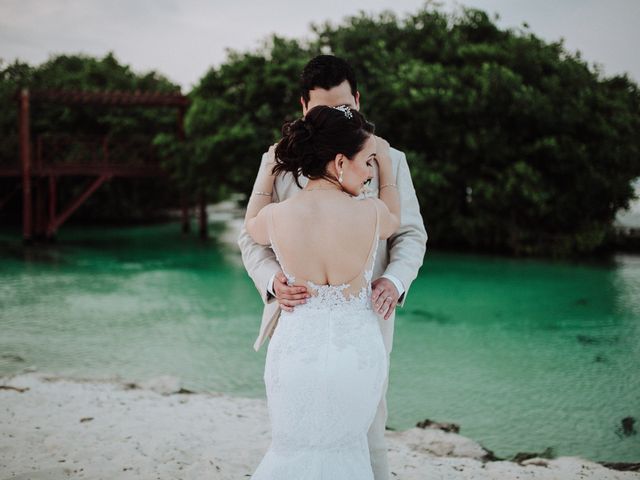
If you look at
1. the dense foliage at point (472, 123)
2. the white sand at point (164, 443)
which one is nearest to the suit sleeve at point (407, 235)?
the white sand at point (164, 443)

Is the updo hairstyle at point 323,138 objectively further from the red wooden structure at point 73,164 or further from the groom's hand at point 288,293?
the red wooden structure at point 73,164

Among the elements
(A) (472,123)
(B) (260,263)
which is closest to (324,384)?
(B) (260,263)

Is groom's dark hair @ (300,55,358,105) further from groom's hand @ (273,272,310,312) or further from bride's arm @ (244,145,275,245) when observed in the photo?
groom's hand @ (273,272,310,312)

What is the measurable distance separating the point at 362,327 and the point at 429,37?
14.9 m

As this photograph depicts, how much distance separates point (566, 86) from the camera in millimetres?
13773

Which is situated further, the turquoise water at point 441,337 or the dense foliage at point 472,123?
the dense foliage at point 472,123

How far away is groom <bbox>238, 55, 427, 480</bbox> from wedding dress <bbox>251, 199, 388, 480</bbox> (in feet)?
0.61

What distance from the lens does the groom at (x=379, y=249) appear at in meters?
2.28

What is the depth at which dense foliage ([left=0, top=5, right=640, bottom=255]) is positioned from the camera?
13281 mm

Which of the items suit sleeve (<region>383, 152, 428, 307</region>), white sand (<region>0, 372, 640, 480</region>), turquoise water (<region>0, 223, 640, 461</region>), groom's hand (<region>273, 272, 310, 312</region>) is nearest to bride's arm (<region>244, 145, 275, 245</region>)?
groom's hand (<region>273, 272, 310, 312</region>)

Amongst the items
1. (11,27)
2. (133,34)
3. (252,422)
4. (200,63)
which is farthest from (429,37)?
(252,422)

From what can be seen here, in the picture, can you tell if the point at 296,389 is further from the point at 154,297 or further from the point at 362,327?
the point at 154,297

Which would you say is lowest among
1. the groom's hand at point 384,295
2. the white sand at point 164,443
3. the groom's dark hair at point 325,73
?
the white sand at point 164,443

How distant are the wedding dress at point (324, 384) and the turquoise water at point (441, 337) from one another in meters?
2.81
